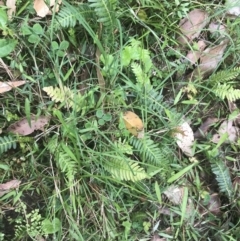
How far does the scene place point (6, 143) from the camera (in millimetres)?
2109

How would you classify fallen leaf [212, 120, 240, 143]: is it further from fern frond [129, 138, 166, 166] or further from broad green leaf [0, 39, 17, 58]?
broad green leaf [0, 39, 17, 58]

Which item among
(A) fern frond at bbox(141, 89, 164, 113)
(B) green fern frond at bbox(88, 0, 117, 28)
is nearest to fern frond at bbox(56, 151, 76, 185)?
(A) fern frond at bbox(141, 89, 164, 113)

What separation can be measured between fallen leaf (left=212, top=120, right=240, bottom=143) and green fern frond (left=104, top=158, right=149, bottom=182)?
0.43 m

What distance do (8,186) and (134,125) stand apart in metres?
0.62

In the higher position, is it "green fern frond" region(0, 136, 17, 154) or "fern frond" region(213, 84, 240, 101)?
"green fern frond" region(0, 136, 17, 154)

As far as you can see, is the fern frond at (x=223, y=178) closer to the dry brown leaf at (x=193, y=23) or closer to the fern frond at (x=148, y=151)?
the fern frond at (x=148, y=151)

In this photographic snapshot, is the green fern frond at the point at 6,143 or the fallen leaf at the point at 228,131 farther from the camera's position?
the fallen leaf at the point at 228,131

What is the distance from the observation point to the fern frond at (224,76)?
2.26 metres

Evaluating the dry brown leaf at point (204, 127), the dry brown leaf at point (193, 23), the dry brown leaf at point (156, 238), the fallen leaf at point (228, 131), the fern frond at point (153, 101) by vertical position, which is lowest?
the dry brown leaf at point (156, 238)

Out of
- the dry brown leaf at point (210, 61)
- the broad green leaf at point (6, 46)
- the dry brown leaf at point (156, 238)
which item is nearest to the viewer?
the broad green leaf at point (6, 46)

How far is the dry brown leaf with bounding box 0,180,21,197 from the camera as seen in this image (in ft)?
6.98

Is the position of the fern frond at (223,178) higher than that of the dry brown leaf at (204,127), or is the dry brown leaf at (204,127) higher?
the dry brown leaf at (204,127)

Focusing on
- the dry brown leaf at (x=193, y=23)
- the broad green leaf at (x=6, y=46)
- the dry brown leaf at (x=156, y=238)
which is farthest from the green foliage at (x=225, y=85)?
the broad green leaf at (x=6, y=46)

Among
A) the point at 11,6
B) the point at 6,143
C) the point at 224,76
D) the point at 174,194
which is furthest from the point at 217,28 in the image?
the point at 6,143
